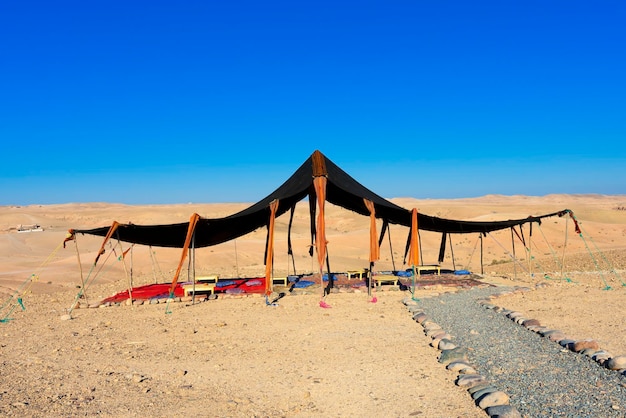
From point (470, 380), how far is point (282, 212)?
28.5 ft

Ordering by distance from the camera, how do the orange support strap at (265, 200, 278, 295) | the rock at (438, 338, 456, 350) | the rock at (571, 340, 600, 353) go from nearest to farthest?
the rock at (571, 340, 600, 353)
the rock at (438, 338, 456, 350)
the orange support strap at (265, 200, 278, 295)

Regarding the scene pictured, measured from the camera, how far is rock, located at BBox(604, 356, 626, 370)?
238 inches

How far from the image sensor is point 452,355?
22.1 ft

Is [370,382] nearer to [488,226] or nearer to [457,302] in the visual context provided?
[457,302]

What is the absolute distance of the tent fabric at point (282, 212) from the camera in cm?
1225

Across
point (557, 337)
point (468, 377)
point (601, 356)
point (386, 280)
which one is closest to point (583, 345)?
point (601, 356)

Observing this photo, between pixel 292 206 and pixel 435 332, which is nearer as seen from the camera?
pixel 435 332

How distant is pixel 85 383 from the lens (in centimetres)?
585

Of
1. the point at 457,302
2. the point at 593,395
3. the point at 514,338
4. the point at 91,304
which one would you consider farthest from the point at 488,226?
the point at 91,304

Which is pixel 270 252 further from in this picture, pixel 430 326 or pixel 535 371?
pixel 535 371

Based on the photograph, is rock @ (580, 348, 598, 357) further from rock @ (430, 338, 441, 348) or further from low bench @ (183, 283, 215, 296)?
low bench @ (183, 283, 215, 296)

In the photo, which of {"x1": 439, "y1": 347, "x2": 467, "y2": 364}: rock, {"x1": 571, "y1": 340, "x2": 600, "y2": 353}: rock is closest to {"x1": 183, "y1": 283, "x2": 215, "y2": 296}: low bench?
{"x1": 439, "y1": 347, "x2": 467, "y2": 364}: rock

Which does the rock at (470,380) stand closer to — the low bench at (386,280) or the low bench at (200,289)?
the low bench at (386,280)

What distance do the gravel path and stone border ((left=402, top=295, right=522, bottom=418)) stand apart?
5.7 inches
